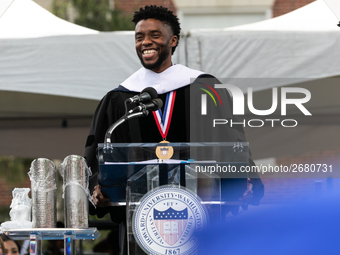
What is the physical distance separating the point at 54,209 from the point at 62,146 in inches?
118

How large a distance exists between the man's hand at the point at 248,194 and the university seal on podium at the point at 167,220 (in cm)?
23

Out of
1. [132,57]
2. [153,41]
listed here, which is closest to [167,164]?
[153,41]

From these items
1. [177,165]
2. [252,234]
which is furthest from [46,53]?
[252,234]

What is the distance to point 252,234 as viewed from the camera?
1086 mm

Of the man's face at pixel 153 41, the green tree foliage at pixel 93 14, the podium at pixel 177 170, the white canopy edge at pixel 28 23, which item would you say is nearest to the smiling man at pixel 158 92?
the man's face at pixel 153 41

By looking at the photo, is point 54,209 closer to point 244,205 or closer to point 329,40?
point 244,205

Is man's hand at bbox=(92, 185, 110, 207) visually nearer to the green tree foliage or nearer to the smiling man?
the smiling man

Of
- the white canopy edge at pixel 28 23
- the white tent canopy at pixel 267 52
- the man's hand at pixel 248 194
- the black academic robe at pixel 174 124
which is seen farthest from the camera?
the white canopy edge at pixel 28 23

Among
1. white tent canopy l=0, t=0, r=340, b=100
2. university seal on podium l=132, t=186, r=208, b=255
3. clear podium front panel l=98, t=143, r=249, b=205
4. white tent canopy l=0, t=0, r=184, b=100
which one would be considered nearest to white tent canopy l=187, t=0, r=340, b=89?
white tent canopy l=0, t=0, r=340, b=100

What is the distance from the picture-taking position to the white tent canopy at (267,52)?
4.07 meters

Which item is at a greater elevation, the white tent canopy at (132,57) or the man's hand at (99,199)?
the white tent canopy at (132,57)

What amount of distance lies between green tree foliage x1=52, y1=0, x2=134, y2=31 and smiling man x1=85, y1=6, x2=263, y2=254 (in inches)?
229

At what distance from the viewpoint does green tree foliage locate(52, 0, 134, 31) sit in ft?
28.8

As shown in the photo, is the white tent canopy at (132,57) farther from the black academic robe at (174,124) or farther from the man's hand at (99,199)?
the man's hand at (99,199)
